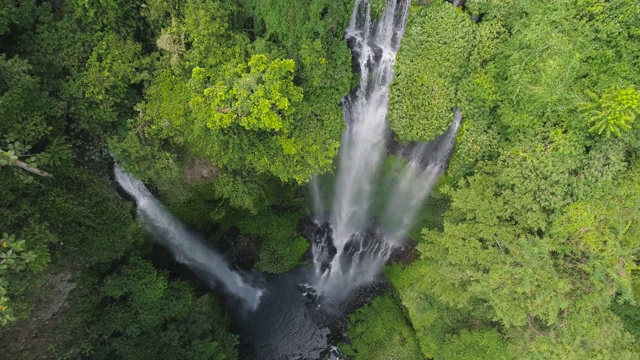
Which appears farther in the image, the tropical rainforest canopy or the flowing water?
the flowing water

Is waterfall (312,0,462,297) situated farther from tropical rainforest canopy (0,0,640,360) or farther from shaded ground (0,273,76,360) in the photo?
shaded ground (0,273,76,360)

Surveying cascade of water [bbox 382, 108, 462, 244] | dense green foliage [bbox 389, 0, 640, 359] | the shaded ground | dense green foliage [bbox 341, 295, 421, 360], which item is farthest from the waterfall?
the shaded ground

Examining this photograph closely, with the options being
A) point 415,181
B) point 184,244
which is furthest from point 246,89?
point 184,244

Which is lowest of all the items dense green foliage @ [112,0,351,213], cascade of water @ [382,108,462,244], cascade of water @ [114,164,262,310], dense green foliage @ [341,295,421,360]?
dense green foliage @ [341,295,421,360]

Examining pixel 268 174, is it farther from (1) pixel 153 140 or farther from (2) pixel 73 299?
(2) pixel 73 299

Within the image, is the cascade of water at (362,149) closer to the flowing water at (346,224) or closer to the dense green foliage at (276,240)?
the flowing water at (346,224)

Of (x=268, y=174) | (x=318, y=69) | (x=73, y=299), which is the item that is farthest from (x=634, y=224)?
(x=73, y=299)
